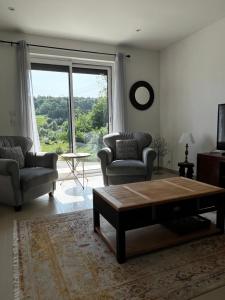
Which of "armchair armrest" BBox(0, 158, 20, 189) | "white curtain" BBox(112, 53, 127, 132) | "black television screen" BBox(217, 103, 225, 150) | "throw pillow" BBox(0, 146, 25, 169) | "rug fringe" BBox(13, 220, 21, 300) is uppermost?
"white curtain" BBox(112, 53, 127, 132)

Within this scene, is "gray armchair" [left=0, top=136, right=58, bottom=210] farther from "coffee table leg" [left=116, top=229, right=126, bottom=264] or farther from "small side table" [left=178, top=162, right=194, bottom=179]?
"small side table" [left=178, top=162, right=194, bottom=179]

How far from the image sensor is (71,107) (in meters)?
4.55

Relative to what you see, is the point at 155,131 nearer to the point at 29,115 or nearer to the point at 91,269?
the point at 29,115

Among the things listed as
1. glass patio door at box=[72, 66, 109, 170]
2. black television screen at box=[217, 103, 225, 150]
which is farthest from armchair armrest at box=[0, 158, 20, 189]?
black television screen at box=[217, 103, 225, 150]

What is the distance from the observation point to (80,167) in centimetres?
485

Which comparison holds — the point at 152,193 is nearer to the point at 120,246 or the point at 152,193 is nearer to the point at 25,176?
the point at 120,246

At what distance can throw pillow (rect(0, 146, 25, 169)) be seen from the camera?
10.3ft

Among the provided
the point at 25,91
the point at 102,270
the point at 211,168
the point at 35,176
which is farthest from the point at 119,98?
the point at 102,270

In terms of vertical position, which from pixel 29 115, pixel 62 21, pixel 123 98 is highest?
pixel 62 21

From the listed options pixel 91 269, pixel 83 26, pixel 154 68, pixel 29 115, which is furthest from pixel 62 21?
pixel 91 269

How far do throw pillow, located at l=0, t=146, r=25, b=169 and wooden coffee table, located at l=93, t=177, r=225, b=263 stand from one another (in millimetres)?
1602

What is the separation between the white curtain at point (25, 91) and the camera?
3.88 m

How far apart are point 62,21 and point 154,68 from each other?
7.65ft

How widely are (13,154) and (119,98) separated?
2.38 meters
